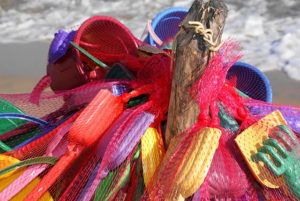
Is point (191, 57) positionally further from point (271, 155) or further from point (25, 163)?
point (25, 163)

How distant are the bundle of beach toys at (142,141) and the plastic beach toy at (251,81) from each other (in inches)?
15.7

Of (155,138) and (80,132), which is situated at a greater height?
(80,132)

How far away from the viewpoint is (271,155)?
4.95 ft

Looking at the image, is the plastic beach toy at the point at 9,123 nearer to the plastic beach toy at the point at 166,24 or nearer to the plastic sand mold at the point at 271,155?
the plastic beach toy at the point at 166,24

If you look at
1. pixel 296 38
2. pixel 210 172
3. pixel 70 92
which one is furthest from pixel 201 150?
pixel 296 38

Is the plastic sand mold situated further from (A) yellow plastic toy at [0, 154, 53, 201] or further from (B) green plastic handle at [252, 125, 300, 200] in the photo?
(A) yellow plastic toy at [0, 154, 53, 201]

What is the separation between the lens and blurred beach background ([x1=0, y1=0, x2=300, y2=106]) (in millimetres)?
5078

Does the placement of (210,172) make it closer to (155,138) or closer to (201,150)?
(201,150)

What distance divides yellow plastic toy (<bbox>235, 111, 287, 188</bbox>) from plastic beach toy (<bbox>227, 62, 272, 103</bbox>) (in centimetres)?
60

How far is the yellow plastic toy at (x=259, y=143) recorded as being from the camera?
4.91 feet

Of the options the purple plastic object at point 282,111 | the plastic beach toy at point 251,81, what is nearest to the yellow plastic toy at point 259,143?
the purple plastic object at point 282,111

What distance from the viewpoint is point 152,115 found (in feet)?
5.29

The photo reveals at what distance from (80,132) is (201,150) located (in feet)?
1.94

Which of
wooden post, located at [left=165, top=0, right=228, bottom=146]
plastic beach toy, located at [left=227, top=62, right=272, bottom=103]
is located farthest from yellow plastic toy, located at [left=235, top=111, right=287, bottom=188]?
plastic beach toy, located at [left=227, top=62, right=272, bottom=103]
